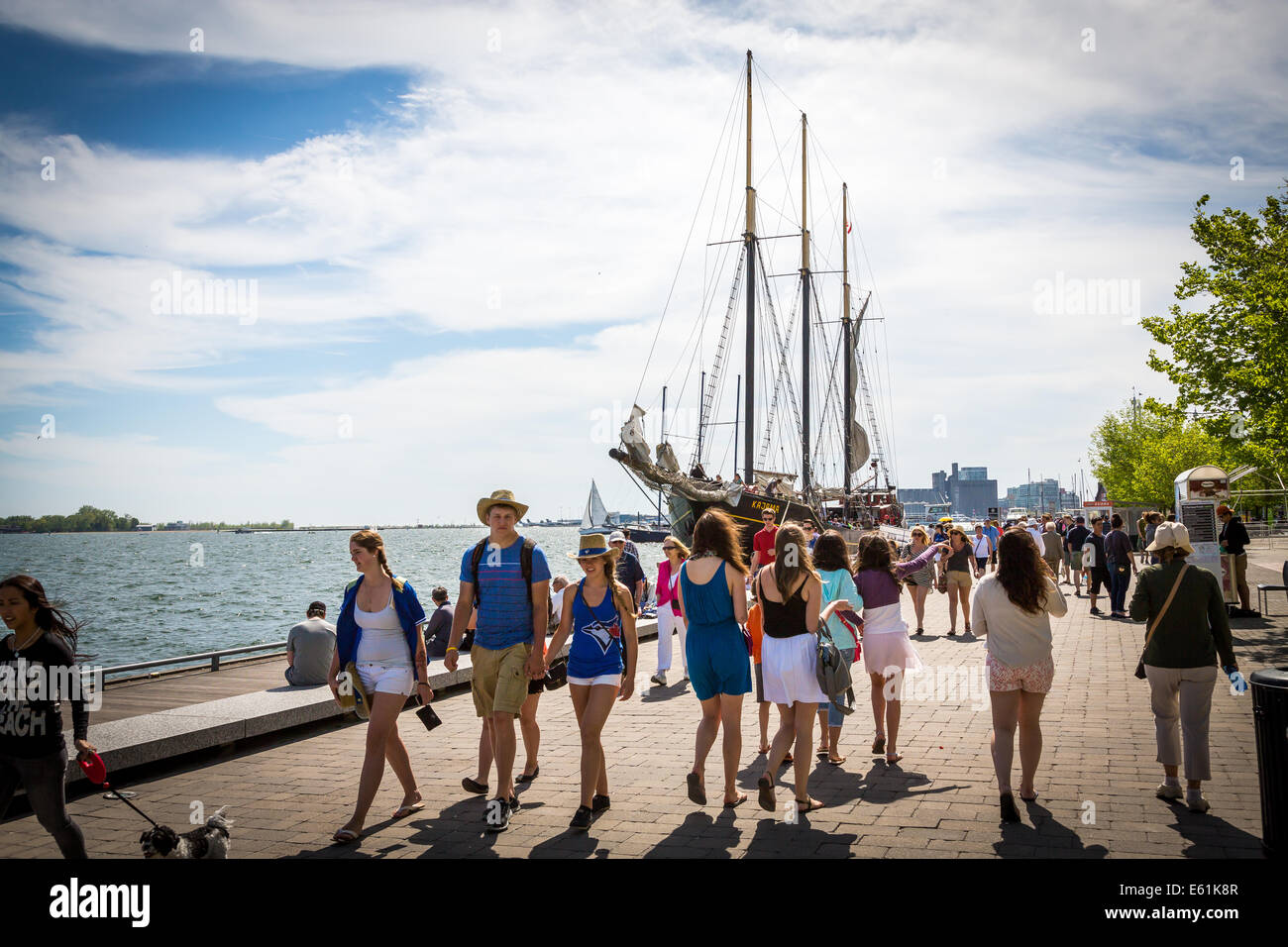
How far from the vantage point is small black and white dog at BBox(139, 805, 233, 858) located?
4773mm

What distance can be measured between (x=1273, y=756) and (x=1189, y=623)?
1.42 m

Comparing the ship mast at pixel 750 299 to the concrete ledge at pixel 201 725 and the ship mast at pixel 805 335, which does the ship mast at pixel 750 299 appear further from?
the concrete ledge at pixel 201 725

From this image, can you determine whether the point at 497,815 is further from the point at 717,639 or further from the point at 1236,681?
the point at 1236,681

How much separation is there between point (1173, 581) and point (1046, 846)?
207 centimetres

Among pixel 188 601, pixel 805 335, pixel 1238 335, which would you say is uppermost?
pixel 805 335

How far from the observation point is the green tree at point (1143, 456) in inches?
2586

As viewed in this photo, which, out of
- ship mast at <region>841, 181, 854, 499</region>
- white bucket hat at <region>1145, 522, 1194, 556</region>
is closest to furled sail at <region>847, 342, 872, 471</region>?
ship mast at <region>841, 181, 854, 499</region>

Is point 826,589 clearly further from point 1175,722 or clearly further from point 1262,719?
point 1262,719

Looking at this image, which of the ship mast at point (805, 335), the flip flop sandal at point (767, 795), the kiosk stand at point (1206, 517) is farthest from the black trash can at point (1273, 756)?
the ship mast at point (805, 335)

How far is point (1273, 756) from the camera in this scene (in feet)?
15.5

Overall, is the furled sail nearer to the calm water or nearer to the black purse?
the calm water

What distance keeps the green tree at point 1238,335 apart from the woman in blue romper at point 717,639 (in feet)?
50.9

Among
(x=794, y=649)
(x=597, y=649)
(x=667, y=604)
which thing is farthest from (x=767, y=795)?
(x=667, y=604)

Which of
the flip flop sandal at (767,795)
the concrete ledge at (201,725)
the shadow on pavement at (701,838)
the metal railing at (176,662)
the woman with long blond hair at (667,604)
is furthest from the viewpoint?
the metal railing at (176,662)
